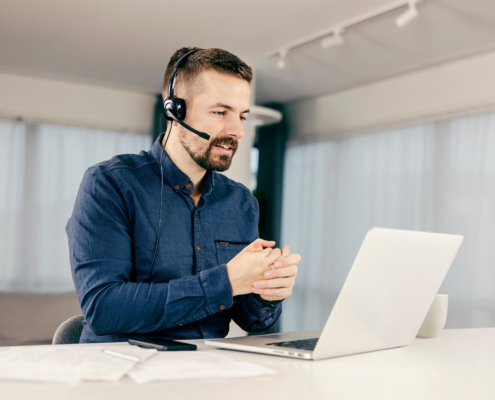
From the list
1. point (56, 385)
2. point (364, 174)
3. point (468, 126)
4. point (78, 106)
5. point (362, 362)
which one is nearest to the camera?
point (56, 385)

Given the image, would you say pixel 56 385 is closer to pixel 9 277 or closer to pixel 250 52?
pixel 250 52

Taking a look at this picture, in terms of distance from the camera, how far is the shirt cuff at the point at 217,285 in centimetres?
102

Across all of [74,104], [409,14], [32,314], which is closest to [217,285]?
[409,14]

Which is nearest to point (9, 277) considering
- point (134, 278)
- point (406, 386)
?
point (134, 278)

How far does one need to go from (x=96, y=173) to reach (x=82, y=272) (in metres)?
0.26

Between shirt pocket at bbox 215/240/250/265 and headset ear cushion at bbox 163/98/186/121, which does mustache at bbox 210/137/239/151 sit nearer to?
headset ear cushion at bbox 163/98/186/121

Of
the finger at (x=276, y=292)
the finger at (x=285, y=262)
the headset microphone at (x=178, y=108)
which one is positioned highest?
the headset microphone at (x=178, y=108)

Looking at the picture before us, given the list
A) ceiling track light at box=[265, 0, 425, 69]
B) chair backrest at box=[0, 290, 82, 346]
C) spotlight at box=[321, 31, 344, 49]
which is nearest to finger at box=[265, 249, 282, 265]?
ceiling track light at box=[265, 0, 425, 69]

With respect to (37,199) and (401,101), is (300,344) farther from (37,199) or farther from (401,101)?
(37,199)

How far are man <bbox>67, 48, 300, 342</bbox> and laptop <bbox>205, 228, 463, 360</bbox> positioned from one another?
135mm

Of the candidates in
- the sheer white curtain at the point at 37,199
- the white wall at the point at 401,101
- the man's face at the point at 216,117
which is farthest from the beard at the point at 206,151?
the sheer white curtain at the point at 37,199

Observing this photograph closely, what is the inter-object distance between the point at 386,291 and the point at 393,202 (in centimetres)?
349

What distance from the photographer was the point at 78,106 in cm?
494

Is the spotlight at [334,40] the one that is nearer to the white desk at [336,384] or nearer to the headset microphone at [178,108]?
the headset microphone at [178,108]
